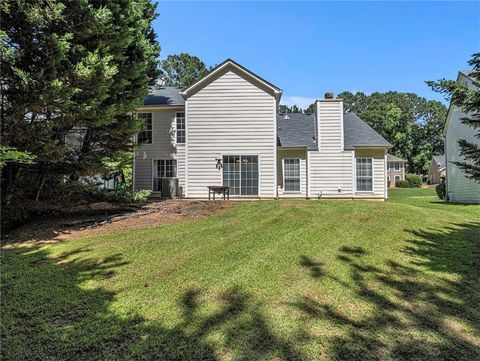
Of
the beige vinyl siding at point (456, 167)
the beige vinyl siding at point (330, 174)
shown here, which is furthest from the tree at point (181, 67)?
the beige vinyl siding at point (456, 167)

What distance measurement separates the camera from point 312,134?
60.1ft

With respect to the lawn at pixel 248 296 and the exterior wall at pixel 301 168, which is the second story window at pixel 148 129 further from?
the lawn at pixel 248 296

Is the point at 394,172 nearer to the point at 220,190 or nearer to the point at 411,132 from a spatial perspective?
the point at 411,132

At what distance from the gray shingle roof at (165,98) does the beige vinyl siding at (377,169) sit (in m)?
9.99

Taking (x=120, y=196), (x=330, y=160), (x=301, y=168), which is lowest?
(x=120, y=196)

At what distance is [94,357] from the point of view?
305cm

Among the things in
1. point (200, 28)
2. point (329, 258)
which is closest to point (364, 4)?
point (200, 28)

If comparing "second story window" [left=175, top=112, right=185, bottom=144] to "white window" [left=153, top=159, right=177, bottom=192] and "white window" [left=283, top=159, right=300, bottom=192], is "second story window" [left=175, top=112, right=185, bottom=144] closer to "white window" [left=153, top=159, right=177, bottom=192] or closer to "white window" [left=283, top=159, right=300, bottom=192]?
"white window" [left=153, top=159, right=177, bottom=192]

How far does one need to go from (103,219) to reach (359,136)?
1362 centimetres

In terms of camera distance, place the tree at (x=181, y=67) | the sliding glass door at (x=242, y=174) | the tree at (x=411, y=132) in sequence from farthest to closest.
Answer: the tree at (x=411, y=132)
the tree at (x=181, y=67)
the sliding glass door at (x=242, y=174)

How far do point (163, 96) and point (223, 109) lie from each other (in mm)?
5016

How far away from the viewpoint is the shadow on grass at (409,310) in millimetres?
3057

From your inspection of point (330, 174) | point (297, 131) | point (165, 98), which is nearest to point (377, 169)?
point (330, 174)

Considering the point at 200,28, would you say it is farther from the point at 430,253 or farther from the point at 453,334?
the point at 453,334
